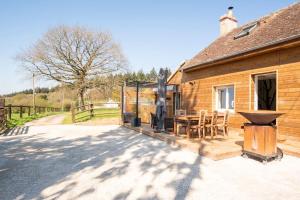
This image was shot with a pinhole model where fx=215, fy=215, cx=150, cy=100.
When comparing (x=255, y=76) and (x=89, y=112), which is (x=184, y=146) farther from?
(x=89, y=112)

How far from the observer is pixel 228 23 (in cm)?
1298

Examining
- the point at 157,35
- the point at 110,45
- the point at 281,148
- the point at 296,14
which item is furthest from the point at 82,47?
Answer: the point at 281,148

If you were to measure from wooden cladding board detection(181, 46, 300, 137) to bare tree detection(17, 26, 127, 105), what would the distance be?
1286 centimetres

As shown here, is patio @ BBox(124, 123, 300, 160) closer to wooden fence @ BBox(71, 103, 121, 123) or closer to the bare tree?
wooden fence @ BBox(71, 103, 121, 123)

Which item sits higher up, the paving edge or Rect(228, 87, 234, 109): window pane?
Rect(228, 87, 234, 109): window pane

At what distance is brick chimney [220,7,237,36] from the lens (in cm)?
1297

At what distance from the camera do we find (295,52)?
641cm

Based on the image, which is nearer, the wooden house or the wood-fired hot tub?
the wood-fired hot tub

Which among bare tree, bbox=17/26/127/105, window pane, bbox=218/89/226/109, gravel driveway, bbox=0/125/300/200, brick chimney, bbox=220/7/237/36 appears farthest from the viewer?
bare tree, bbox=17/26/127/105

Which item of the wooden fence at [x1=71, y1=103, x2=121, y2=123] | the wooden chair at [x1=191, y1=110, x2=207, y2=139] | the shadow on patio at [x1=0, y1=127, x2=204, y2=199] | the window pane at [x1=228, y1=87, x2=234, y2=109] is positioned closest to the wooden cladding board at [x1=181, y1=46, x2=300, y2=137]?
the window pane at [x1=228, y1=87, x2=234, y2=109]

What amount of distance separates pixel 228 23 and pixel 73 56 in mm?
14955

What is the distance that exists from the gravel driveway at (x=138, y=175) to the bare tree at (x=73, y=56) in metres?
16.3

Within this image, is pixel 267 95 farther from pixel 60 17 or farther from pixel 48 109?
pixel 48 109

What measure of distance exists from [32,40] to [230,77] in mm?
20707
